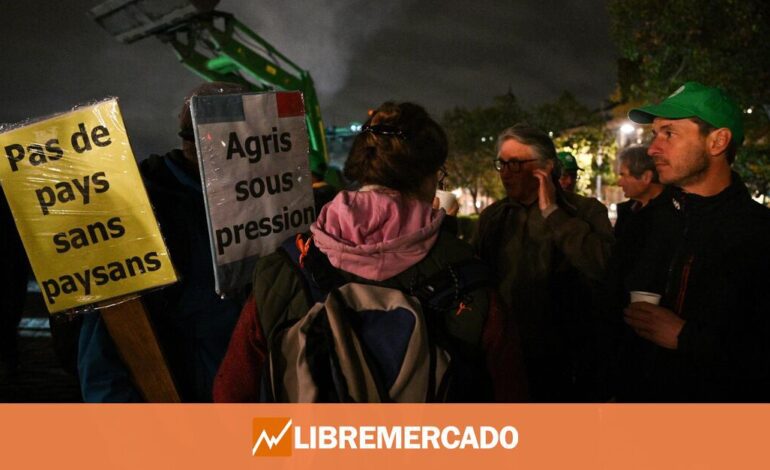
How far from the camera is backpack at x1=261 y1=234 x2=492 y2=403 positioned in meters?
1.56

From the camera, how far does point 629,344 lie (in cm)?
240

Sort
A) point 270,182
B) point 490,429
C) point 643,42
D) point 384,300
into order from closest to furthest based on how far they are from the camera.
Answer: point 384,300
point 490,429
point 270,182
point 643,42

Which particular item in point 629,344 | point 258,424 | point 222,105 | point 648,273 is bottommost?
point 258,424

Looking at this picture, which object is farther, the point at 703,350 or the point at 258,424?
the point at 703,350

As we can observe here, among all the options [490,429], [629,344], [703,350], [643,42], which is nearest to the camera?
[490,429]

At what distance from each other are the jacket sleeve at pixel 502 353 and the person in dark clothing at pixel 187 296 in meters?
1.09

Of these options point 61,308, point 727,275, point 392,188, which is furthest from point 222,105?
point 727,275

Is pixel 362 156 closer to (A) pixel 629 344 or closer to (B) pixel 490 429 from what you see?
(B) pixel 490 429

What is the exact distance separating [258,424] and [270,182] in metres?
0.95

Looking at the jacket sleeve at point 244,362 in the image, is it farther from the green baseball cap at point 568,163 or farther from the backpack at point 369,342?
the green baseball cap at point 568,163

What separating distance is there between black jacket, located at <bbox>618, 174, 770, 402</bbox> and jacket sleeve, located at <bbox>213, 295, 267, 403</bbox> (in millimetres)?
1541

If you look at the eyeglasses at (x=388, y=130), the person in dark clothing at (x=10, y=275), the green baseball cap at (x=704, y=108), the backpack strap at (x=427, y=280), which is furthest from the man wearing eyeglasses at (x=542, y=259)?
the person in dark clothing at (x=10, y=275)

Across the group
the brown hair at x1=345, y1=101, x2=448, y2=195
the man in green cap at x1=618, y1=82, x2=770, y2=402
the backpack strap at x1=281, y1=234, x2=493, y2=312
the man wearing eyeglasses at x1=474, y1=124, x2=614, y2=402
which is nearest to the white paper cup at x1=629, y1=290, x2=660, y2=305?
the man in green cap at x1=618, y1=82, x2=770, y2=402

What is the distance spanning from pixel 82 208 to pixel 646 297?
2.19m
